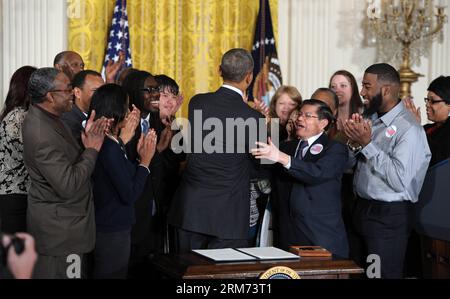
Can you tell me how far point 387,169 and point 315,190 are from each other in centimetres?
49

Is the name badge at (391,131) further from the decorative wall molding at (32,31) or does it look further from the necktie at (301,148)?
the decorative wall molding at (32,31)

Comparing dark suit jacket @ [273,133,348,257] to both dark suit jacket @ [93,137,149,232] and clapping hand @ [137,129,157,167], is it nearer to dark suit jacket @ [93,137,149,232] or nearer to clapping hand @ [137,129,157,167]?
clapping hand @ [137,129,157,167]

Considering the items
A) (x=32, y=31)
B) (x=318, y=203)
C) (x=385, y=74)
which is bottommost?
(x=318, y=203)

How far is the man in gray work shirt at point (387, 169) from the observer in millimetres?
4691

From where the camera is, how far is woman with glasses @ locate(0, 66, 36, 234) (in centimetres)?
422

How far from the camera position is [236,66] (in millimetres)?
4641

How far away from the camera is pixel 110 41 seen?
25.5 feet

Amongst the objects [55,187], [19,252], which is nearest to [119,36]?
[55,187]

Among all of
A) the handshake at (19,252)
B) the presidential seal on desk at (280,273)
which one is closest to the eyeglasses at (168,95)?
the presidential seal on desk at (280,273)

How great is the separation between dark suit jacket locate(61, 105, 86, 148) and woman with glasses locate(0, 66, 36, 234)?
1.23 ft

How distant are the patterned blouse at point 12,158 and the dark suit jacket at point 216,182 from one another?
103 centimetres

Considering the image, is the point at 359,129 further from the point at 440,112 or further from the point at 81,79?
the point at 81,79
